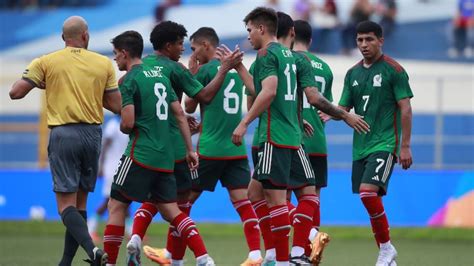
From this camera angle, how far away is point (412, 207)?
20.2 m

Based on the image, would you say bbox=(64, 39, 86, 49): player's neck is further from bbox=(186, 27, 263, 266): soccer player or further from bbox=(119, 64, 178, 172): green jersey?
bbox=(186, 27, 263, 266): soccer player

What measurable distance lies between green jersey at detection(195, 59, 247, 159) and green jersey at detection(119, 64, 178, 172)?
1.77 metres

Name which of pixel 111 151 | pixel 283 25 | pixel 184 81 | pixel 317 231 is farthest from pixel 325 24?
pixel 184 81

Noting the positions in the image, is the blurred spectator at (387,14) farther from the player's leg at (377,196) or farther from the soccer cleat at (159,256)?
the soccer cleat at (159,256)

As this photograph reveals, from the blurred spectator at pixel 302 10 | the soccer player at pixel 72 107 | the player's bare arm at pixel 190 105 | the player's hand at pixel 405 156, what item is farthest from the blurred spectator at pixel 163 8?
the soccer player at pixel 72 107

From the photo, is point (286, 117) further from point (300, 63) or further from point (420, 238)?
point (420, 238)

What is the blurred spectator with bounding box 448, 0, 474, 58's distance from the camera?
97.0 ft

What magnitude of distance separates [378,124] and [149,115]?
2.64 meters

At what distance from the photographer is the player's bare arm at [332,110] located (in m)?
10.5

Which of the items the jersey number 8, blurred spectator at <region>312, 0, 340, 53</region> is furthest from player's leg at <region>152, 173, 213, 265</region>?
blurred spectator at <region>312, 0, 340, 53</region>

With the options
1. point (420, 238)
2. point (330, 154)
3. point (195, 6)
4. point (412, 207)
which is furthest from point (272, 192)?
point (195, 6)

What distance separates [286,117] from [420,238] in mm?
9023

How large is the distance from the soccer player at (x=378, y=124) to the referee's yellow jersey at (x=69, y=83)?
2.88 meters

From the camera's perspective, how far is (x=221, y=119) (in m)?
12.3
